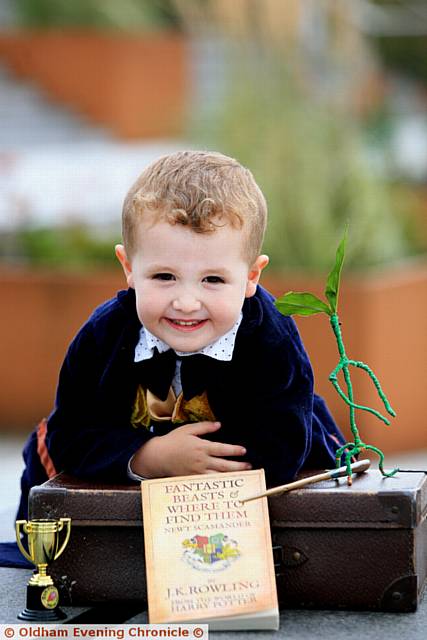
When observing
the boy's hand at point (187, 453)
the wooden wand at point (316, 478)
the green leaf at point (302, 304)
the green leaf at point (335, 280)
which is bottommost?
the wooden wand at point (316, 478)

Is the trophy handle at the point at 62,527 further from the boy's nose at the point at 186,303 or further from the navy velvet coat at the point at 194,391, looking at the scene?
the boy's nose at the point at 186,303

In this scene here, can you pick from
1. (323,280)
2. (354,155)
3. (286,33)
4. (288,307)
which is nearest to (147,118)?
(286,33)

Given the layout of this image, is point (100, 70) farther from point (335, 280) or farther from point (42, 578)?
point (42, 578)

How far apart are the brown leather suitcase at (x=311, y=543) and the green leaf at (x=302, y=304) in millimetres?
366

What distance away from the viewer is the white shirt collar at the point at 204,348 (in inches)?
112

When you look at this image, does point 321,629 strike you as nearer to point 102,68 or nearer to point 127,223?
point 127,223

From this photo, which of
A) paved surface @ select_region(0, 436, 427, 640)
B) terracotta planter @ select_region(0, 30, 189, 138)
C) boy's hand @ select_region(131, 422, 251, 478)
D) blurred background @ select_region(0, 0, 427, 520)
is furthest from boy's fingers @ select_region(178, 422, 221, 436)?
terracotta planter @ select_region(0, 30, 189, 138)

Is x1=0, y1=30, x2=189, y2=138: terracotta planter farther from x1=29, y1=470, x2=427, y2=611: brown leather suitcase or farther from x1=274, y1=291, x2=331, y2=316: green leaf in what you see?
x1=29, y1=470, x2=427, y2=611: brown leather suitcase

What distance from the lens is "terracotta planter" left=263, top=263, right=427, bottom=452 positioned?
604 cm

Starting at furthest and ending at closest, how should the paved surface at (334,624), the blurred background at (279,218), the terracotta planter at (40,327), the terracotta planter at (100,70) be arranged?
the terracotta planter at (100,70)
the terracotta planter at (40,327)
the blurred background at (279,218)
the paved surface at (334,624)

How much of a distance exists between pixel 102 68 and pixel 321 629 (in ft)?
41.6

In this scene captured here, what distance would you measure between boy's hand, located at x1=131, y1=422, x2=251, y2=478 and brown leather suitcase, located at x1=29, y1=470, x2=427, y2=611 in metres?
0.09

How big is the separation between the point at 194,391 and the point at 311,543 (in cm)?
42

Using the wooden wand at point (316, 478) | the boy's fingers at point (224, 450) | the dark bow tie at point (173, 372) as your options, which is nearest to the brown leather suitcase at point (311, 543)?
the wooden wand at point (316, 478)
